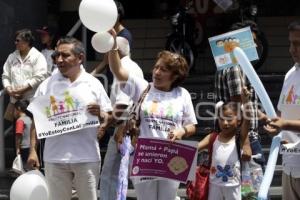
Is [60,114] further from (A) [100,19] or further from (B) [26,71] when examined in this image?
(B) [26,71]

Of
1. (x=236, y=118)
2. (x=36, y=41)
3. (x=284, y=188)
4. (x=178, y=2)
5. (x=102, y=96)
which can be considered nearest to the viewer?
(x=284, y=188)

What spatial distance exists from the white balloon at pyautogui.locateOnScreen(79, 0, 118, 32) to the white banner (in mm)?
544

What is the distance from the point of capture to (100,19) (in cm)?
582

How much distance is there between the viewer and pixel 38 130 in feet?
19.5

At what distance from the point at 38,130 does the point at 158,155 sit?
94 centimetres

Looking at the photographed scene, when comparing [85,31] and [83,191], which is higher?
[85,31]

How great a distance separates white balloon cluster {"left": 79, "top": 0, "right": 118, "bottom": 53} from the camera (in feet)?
19.0

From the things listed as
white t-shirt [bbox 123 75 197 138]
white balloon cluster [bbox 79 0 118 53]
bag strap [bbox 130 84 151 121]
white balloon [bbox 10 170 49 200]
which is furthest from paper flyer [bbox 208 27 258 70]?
white balloon [bbox 10 170 49 200]

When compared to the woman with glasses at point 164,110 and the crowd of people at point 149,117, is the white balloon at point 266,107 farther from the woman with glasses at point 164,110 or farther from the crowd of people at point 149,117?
the woman with glasses at point 164,110

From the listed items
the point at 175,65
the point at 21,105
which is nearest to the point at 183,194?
the point at 21,105

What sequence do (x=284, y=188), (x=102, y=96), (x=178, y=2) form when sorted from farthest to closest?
(x=178, y=2), (x=102, y=96), (x=284, y=188)

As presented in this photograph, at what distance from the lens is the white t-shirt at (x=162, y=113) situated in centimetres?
586

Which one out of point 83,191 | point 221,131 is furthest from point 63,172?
point 221,131

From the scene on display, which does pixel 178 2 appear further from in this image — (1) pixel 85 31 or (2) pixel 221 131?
(2) pixel 221 131
